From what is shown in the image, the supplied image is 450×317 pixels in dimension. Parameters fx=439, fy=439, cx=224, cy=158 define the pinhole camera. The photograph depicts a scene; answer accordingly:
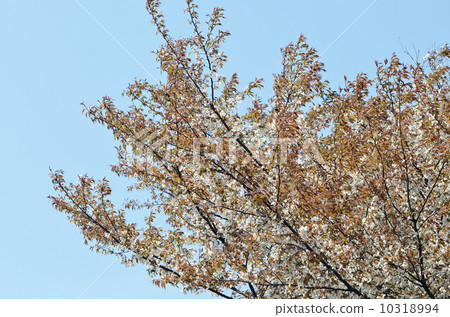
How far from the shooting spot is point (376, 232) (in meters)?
5.91

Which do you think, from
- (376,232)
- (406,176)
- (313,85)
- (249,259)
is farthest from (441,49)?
(249,259)

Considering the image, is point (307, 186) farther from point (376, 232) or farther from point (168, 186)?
point (168, 186)

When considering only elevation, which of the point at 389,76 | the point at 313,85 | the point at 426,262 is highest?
the point at 313,85

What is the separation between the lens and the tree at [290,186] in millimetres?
5809

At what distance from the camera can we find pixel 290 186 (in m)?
5.64

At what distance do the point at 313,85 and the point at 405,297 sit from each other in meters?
3.57

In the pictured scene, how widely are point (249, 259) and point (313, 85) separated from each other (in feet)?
10.1

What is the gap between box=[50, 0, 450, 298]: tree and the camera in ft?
19.1

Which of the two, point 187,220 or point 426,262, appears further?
point 187,220

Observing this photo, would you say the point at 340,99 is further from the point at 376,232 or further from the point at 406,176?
the point at 376,232

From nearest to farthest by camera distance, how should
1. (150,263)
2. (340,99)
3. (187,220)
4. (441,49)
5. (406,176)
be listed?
(406,176)
(340,99)
(150,263)
(441,49)
(187,220)

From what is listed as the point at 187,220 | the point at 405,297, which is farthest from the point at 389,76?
the point at 187,220

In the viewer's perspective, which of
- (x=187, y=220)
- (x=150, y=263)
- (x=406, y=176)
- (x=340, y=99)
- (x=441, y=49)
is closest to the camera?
(x=406, y=176)

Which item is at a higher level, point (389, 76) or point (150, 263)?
point (389, 76)
